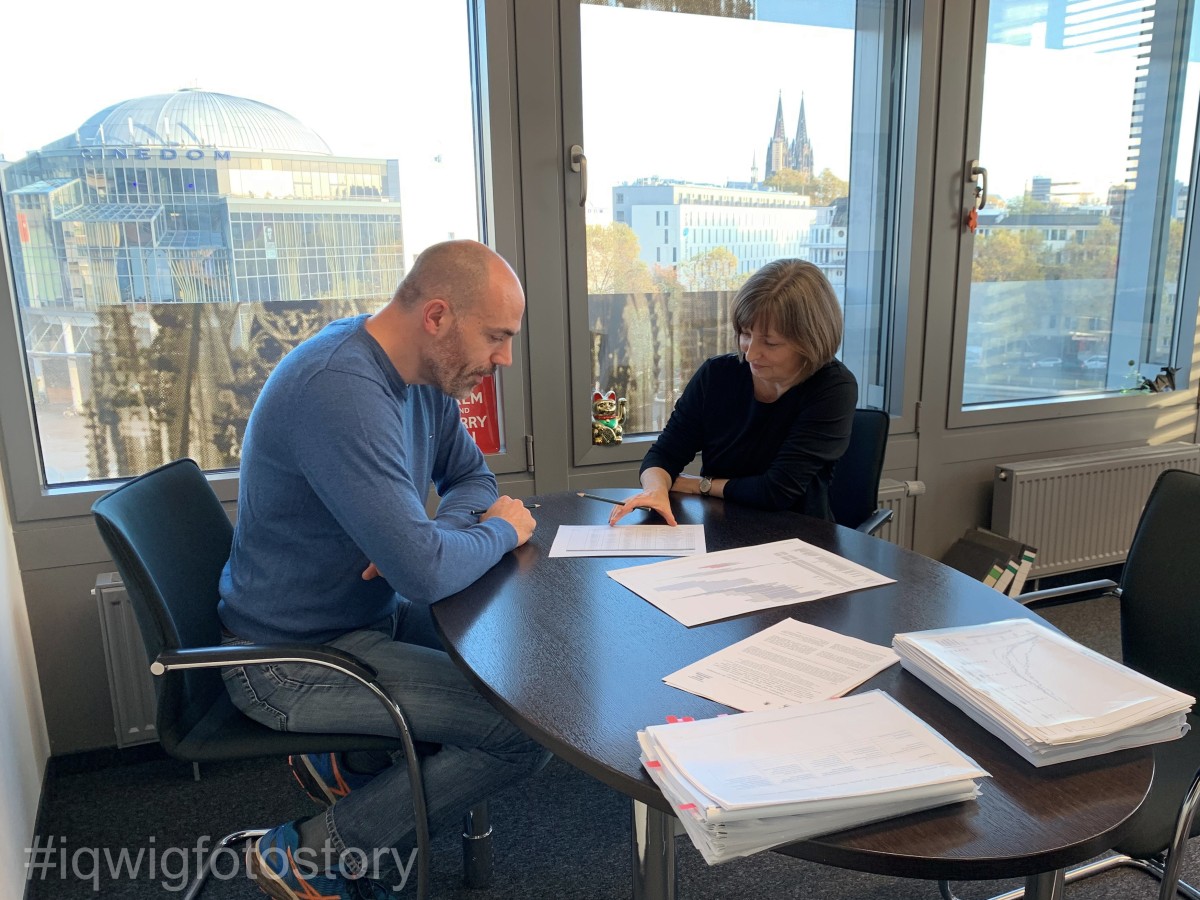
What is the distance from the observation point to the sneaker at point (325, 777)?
5.44 ft

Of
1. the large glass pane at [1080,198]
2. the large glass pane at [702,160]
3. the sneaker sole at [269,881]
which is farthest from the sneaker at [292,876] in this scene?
the large glass pane at [1080,198]

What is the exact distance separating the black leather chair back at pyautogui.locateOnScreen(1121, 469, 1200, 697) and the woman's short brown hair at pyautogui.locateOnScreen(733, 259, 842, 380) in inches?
29.4

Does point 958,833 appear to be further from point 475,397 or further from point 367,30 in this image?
point 367,30

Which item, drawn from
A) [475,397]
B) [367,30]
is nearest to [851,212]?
[475,397]

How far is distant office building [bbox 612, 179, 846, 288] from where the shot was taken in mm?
2678

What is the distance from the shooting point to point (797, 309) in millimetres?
1951

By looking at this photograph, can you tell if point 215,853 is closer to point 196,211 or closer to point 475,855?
point 475,855

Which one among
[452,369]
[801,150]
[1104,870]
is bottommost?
[1104,870]

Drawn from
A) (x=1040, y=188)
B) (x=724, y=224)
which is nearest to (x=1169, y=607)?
(x=724, y=224)

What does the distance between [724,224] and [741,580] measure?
167 cm

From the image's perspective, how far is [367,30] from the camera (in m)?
2.32

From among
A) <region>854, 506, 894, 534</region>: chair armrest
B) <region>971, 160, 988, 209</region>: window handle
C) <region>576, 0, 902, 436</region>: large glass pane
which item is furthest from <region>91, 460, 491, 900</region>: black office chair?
<region>971, 160, 988, 209</region>: window handle

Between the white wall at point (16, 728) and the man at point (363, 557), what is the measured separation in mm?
571

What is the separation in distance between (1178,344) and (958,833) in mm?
3515
